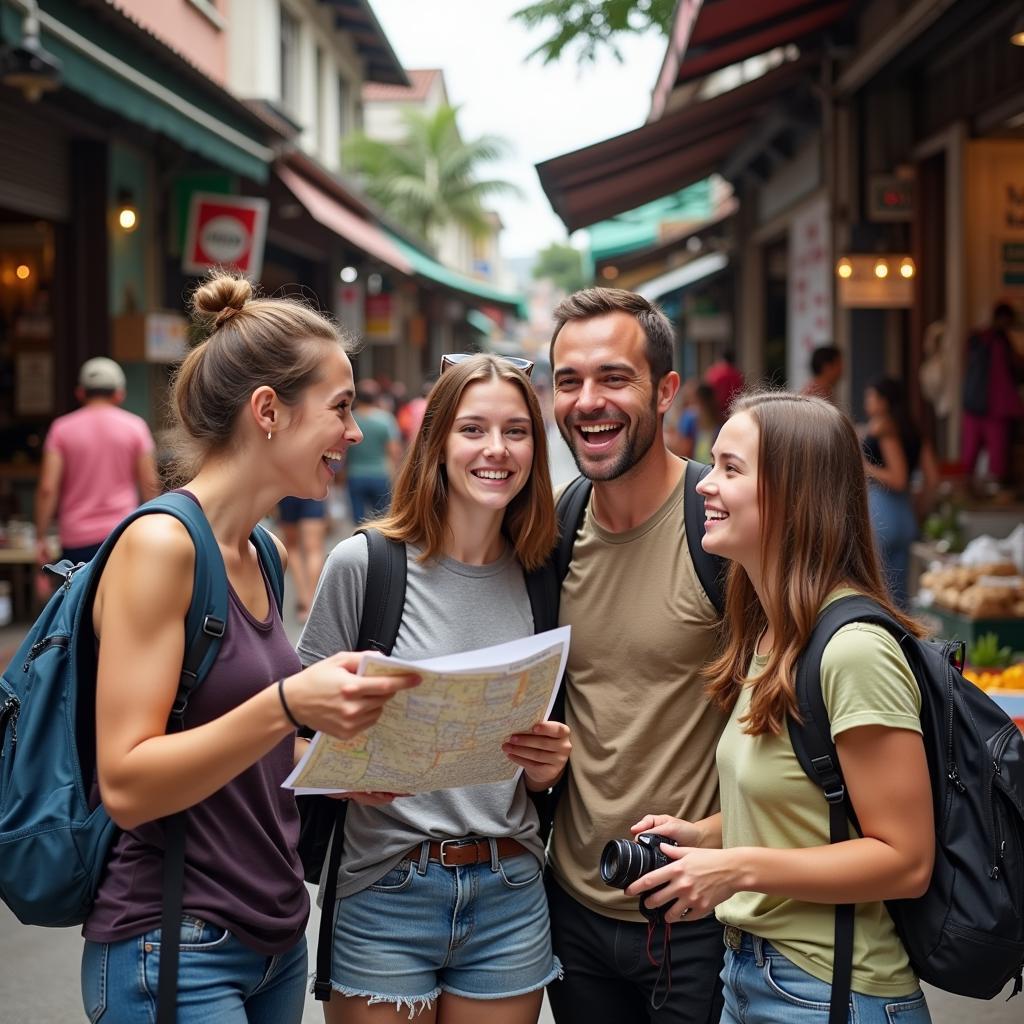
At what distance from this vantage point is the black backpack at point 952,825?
224cm

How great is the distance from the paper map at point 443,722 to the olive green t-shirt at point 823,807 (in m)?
0.41

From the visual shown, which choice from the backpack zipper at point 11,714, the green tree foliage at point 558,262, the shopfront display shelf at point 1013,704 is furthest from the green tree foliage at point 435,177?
the green tree foliage at point 558,262

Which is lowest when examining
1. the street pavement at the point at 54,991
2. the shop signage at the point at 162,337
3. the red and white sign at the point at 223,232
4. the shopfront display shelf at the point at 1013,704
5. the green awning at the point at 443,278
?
the street pavement at the point at 54,991

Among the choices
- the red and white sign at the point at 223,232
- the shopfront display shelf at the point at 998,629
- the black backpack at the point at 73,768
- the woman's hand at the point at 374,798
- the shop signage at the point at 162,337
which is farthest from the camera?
the red and white sign at the point at 223,232

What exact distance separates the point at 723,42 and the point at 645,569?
26.6 ft

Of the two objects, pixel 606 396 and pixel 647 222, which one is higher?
pixel 647 222

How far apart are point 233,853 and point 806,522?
46.6 inches

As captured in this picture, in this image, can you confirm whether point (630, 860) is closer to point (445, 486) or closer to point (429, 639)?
point (429, 639)

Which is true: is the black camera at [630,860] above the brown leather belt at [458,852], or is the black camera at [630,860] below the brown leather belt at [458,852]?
above

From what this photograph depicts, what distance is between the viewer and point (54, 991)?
464cm

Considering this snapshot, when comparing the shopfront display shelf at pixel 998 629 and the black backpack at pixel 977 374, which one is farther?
the black backpack at pixel 977 374

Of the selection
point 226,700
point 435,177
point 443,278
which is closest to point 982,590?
point 226,700

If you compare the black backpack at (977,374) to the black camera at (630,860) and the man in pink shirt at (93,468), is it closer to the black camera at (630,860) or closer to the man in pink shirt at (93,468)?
the man in pink shirt at (93,468)

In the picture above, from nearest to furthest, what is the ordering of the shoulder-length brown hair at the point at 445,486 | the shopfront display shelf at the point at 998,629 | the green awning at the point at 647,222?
the shoulder-length brown hair at the point at 445,486, the shopfront display shelf at the point at 998,629, the green awning at the point at 647,222
